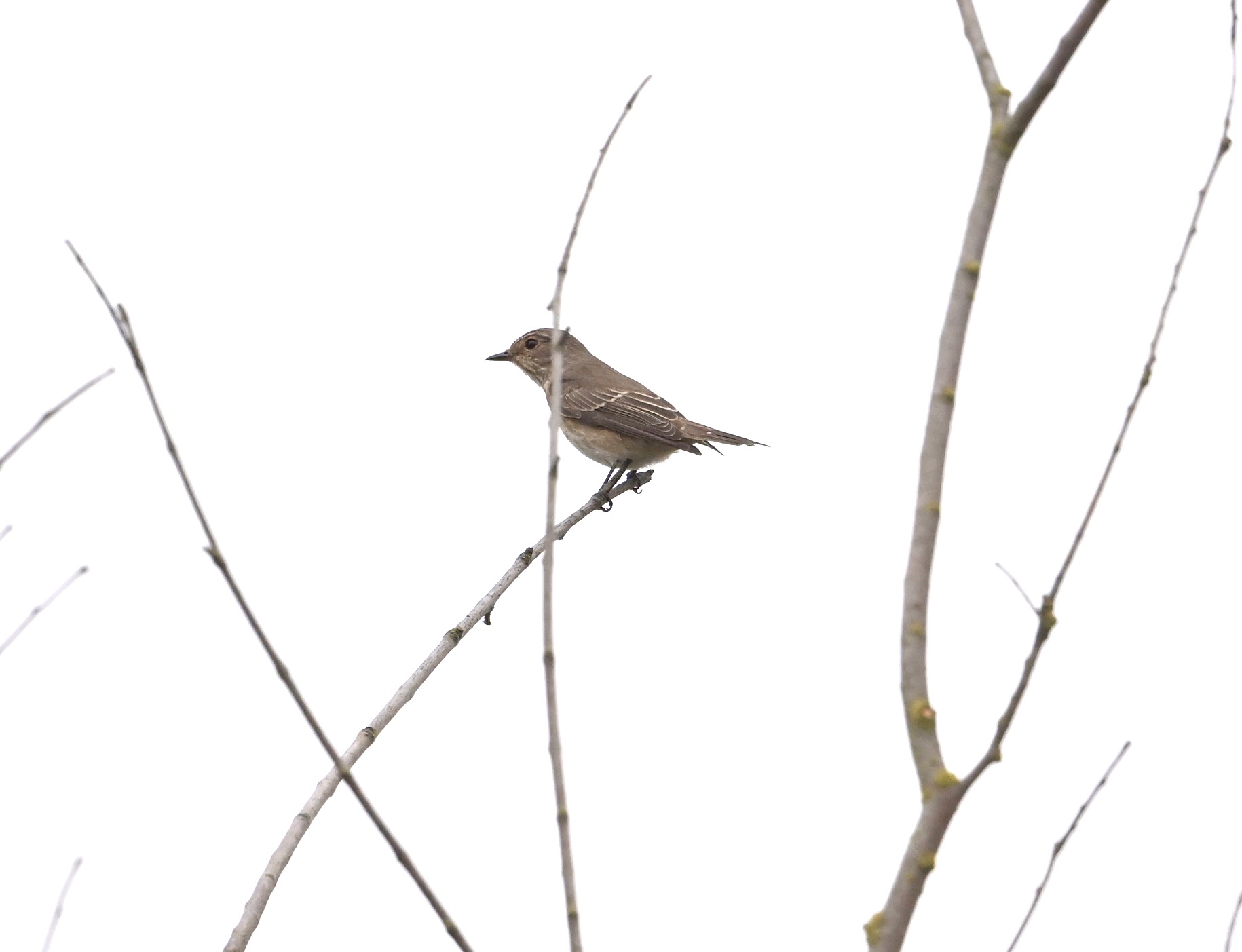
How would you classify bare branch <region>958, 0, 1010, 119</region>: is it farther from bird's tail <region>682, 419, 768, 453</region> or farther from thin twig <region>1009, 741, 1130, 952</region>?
bird's tail <region>682, 419, 768, 453</region>

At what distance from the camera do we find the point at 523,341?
1155 centimetres

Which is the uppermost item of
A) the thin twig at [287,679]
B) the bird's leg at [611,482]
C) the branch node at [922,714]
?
the bird's leg at [611,482]

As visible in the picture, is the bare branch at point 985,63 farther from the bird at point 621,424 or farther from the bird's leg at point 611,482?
the bird at point 621,424

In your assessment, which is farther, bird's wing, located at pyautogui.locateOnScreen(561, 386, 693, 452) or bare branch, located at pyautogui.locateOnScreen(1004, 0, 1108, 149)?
bird's wing, located at pyautogui.locateOnScreen(561, 386, 693, 452)

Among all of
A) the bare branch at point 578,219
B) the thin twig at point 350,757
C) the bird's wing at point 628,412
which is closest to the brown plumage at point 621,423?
the bird's wing at point 628,412

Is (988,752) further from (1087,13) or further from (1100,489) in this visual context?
(1087,13)

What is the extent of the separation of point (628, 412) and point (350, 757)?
686cm

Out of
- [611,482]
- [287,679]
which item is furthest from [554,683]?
[611,482]

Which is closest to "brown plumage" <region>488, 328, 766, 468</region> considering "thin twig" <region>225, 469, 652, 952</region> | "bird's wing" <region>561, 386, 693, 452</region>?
"bird's wing" <region>561, 386, 693, 452</region>

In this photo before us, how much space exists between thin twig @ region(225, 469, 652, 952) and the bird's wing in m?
5.08

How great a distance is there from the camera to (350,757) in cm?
337

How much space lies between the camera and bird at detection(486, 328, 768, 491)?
970 centimetres

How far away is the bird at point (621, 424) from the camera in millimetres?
9702

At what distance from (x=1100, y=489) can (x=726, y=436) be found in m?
7.65
